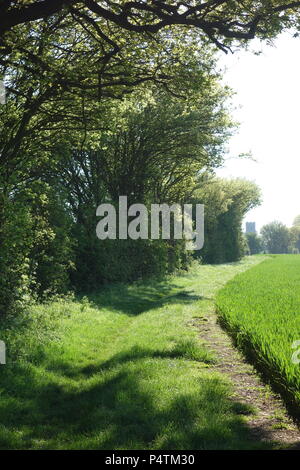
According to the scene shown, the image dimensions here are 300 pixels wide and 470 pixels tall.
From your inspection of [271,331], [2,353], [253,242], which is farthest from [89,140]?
[253,242]

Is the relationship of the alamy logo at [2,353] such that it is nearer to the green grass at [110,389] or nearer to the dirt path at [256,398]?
the green grass at [110,389]

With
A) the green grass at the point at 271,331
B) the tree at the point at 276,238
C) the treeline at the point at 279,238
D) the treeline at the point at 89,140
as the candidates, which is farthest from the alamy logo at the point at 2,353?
the tree at the point at 276,238

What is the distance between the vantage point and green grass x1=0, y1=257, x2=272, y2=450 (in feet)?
21.7

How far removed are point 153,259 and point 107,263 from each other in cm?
605

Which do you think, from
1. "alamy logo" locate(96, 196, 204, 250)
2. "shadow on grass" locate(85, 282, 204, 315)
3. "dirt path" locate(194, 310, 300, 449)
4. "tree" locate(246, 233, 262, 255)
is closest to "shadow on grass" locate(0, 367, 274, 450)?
"dirt path" locate(194, 310, 300, 449)

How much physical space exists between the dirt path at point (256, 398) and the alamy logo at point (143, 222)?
44.9ft

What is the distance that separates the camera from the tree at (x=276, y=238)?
181750 mm

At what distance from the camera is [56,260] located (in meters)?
19.2

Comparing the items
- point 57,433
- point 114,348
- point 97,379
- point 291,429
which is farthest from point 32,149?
point 291,429

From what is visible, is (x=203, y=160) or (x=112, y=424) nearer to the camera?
(x=112, y=424)

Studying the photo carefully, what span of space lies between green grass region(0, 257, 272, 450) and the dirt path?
0.76ft

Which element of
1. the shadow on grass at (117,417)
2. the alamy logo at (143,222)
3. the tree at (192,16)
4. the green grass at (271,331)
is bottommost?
the shadow on grass at (117,417)

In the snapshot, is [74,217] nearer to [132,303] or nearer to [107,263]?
[107,263]

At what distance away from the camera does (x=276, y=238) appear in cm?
18238
